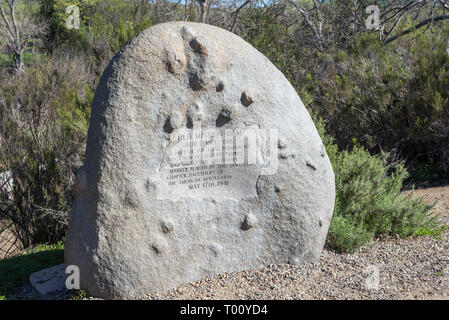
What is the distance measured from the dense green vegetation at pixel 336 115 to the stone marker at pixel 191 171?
88 cm

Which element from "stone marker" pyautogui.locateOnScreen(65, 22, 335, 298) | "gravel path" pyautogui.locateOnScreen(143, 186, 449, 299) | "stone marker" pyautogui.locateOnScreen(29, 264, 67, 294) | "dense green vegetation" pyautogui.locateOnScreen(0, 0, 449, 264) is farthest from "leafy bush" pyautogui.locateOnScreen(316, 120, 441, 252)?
"stone marker" pyautogui.locateOnScreen(29, 264, 67, 294)

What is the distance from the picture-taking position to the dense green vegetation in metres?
4.79

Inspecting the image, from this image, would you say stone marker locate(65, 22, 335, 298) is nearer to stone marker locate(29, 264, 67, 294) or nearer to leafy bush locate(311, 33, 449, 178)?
stone marker locate(29, 264, 67, 294)

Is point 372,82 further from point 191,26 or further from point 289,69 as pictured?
point 191,26

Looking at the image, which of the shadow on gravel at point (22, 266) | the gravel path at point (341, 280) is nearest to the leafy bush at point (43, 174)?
the shadow on gravel at point (22, 266)

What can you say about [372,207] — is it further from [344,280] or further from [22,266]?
[22,266]

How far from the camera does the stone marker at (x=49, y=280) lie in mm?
3463

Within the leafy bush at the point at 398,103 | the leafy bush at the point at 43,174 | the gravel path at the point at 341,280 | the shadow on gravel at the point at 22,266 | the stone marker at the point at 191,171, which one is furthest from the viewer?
the leafy bush at the point at 398,103

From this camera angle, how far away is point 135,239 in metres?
3.07

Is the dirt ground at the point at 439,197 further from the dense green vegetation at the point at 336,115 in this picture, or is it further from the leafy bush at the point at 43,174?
the leafy bush at the point at 43,174

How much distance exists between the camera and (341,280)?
3502 mm

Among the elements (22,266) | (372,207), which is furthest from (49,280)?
(372,207)

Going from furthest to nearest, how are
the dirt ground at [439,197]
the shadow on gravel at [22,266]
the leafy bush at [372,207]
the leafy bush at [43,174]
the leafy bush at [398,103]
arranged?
1. the leafy bush at [398,103]
2. the dirt ground at [439,197]
3. the leafy bush at [43,174]
4. the leafy bush at [372,207]
5. the shadow on gravel at [22,266]
